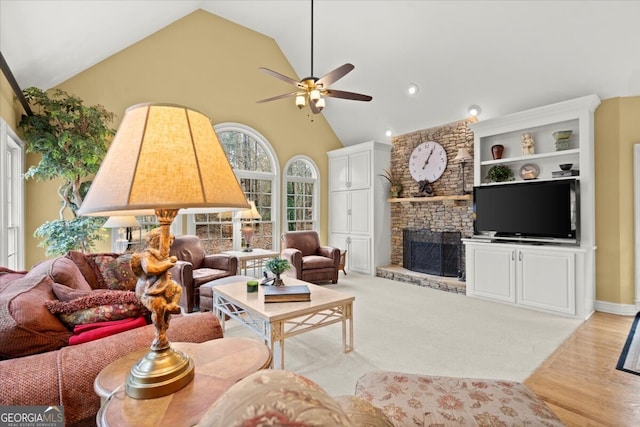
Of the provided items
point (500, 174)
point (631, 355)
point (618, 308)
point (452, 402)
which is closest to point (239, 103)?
point (500, 174)

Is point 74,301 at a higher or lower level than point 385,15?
lower

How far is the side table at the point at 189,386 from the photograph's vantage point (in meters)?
0.81

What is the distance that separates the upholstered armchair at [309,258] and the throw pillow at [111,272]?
2528 millimetres

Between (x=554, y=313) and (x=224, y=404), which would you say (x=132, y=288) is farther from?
(x=554, y=313)

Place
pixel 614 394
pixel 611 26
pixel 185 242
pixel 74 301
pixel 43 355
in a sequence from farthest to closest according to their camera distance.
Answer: pixel 185 242
pixel 611 26
pixel 614 394
pixel 74 301
pixel 43 355

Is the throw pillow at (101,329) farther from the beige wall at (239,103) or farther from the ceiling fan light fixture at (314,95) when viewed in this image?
the beige wall at (239,103)

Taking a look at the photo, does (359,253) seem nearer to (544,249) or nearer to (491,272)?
(491,272)

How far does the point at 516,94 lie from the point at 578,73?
71cm

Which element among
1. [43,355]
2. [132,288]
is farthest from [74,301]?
[132,288]

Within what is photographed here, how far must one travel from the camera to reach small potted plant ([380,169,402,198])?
240 inches

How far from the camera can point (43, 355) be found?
124 centimetres

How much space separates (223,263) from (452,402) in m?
3.46

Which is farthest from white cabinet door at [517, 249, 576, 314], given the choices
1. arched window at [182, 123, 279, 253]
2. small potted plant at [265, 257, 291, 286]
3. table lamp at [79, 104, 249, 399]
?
table lamp at [79, 104, 249, 399]

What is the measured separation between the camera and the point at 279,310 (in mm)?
2363
